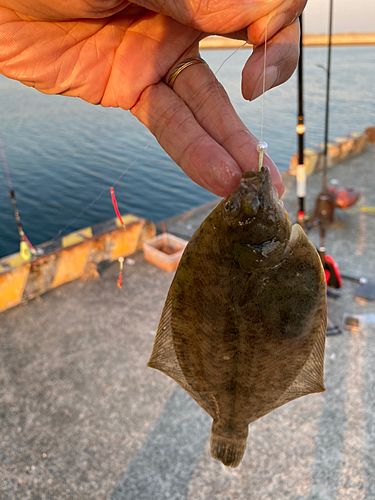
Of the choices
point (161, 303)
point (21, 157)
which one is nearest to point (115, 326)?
point (161, 303)

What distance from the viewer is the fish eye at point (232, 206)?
1.75 meters

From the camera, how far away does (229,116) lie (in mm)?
2225

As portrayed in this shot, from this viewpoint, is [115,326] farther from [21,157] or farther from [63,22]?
[21,157]

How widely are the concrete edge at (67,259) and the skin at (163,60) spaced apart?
328 centimetres

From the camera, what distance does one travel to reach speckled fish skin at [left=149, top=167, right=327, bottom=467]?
1830 mm

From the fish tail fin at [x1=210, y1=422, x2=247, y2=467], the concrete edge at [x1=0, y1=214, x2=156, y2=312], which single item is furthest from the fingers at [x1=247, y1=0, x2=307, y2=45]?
the concrete edge at [x1=0, y1=214, x2=156, y2=312]

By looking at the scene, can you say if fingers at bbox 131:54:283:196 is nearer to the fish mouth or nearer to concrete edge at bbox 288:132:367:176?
the fish mouth

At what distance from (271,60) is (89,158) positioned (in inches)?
700

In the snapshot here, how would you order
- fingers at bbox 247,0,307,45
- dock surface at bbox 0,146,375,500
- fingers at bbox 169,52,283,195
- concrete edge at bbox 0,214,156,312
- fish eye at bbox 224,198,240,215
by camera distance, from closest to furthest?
fish eye at bbox 224,198,240,215 < fingers at bbox 247,0,307,45 < fingers at bbox 169,52,283,195 < dock surface at bbox 0,146,375,500 < concrete edge at bbox 0,214,156,312

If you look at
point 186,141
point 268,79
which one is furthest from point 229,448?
point 268,79

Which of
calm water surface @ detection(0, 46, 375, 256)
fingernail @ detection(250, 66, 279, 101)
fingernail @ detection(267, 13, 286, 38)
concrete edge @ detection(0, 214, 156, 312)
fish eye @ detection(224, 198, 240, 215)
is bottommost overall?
calm water surface @ detection(0, 46, 375, 256)

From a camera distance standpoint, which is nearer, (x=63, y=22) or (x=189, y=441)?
(x=63, y=22)

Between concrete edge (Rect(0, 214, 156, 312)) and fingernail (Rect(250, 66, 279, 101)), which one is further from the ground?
fingernail (Rect(250, 66, 279, 101))

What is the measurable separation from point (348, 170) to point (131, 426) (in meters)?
11.9
